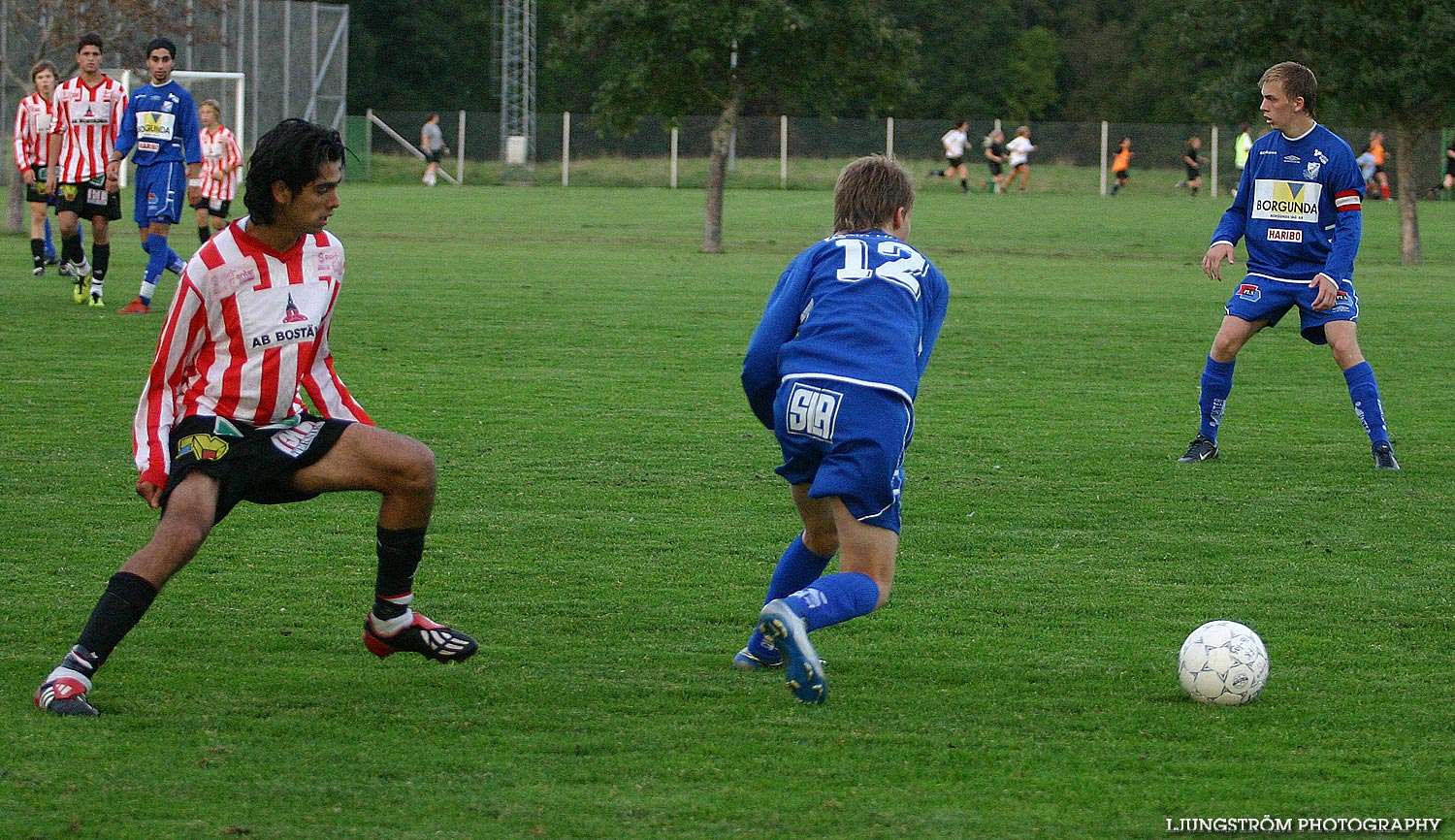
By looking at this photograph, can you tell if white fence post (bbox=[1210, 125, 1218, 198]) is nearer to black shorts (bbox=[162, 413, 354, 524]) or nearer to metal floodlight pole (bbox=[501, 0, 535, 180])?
metal floodlight pole (bbox=[501, 0, 535, 180])

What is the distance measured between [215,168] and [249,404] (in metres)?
14.8

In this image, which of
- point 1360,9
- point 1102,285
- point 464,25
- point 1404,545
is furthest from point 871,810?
point 464,25

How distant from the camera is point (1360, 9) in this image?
913 inches

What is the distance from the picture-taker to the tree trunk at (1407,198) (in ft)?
78.9

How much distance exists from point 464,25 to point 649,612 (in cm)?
6893

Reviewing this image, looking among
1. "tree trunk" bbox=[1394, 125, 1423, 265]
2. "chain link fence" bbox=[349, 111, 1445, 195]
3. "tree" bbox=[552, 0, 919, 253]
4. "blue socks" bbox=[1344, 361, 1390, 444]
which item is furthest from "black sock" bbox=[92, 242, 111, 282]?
"chain link fence" bbox=[349, 111, 1445, 195]

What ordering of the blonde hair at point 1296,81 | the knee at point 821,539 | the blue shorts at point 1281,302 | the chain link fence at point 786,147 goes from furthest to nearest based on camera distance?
the chain link fence at point 786,147 < the blue shorts at point 1281,302 < the blonde hair at point 1296,81 < the knee at point 821,539

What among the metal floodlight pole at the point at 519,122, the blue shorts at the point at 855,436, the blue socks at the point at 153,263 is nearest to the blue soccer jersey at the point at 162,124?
the blue socks at the point at 153,263

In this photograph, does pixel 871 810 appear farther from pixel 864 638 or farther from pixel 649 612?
pixel 649 612

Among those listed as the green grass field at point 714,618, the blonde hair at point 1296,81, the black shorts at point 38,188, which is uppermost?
the blonde hair at point 1296,81

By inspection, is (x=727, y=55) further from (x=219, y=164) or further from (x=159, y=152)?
(x=159, y=152)

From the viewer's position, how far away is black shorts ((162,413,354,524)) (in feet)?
13.9

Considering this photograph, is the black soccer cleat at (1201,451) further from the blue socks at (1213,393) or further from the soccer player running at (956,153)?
the soccer player running at (956,153)

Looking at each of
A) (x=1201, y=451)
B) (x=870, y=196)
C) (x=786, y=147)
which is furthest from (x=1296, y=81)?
(x=786, y=147)
